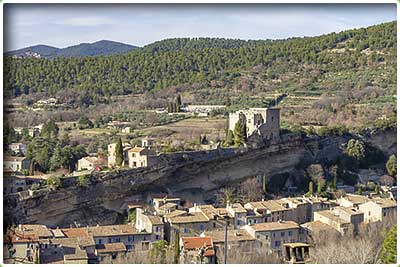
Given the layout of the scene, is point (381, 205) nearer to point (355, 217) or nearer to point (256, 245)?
point (355, 217)

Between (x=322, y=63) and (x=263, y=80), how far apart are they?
247 cm

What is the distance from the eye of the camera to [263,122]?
17.9 metres

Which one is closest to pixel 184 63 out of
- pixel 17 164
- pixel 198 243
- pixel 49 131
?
pixel 49 131

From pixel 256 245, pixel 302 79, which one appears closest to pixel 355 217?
pixel 256 245

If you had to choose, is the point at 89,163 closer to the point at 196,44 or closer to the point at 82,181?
the point at 82,181

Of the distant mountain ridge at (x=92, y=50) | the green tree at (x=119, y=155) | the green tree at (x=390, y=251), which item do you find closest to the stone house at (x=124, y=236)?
the green tree at (x=119, y=155)

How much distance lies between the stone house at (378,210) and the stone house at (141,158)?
4.26 metres

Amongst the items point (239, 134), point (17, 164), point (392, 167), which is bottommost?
point (392, 167)

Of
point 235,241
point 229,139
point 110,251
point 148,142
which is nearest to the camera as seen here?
point 110,251

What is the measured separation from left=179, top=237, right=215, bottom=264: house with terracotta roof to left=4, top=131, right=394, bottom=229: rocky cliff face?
284cm

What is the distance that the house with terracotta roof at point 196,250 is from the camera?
1008 cm

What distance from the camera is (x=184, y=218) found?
492 inches

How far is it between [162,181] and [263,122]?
345 centimetres

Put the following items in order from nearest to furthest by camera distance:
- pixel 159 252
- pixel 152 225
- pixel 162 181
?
pixel 159 252
pixel 152 225
pixel 162 181
